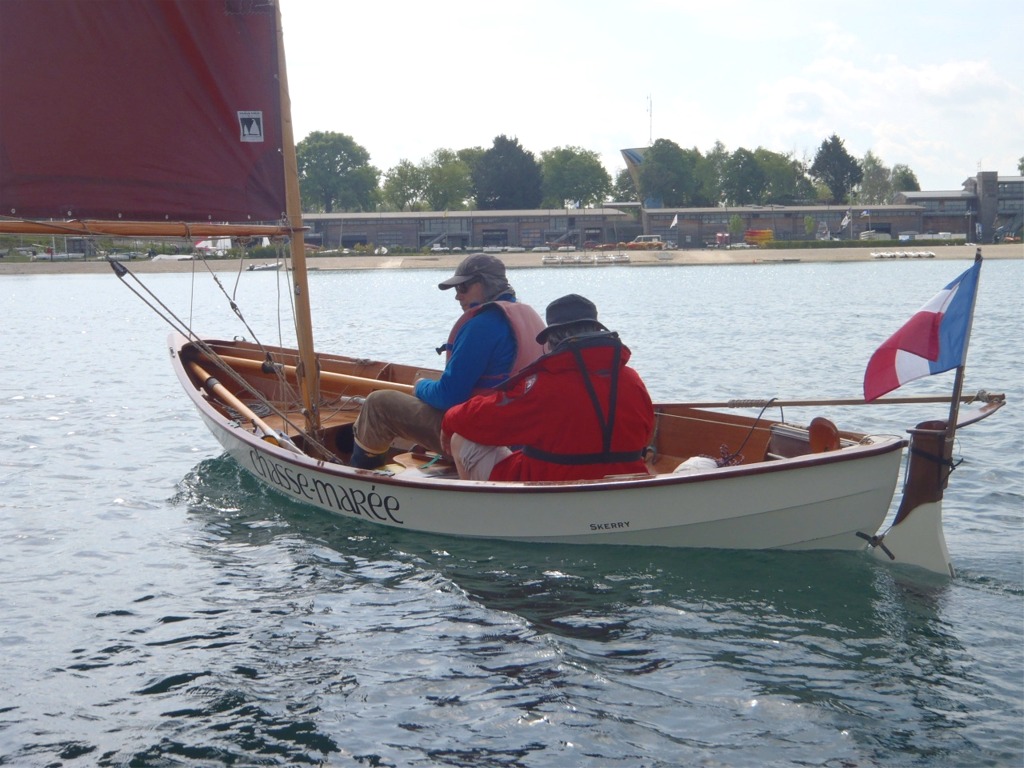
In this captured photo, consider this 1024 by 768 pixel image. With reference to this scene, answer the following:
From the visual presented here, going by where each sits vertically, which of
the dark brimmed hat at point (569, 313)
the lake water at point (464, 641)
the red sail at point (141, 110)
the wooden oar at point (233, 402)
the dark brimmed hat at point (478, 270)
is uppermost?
the red sail at point (141, 110)

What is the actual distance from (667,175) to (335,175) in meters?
41.7

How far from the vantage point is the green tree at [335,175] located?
444 feet

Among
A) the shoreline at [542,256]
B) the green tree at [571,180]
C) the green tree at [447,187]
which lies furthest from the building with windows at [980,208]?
the green tree at [447,187]

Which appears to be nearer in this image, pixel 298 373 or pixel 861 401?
pixel 861 401

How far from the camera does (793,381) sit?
728 inches

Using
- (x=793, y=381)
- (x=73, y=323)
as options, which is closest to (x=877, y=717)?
(x=793, y=381)

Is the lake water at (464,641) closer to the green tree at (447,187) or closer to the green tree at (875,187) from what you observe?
the green tree at (447,187)

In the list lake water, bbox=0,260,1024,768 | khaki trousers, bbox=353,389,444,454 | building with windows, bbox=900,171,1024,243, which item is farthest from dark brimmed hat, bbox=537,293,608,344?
building with windows, bbox=900,171,1024,243

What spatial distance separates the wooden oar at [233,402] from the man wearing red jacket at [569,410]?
7.53 ft

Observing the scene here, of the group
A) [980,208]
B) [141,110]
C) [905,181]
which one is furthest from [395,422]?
[905,181]

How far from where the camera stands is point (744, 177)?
430ft

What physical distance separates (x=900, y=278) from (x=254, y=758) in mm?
59658

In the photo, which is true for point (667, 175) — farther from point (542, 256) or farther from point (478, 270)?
point (478, 270)

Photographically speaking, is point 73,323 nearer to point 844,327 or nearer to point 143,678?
point 844,327
